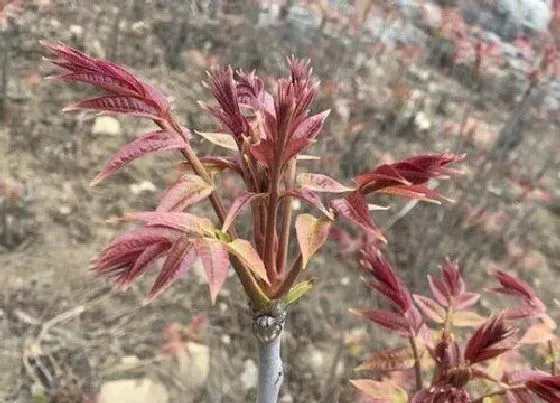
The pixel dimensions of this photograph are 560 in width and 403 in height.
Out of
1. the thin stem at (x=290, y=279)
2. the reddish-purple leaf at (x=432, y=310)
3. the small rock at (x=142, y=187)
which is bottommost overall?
the small rock at (x=142, y=187)

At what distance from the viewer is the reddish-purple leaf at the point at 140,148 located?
0.81 meters

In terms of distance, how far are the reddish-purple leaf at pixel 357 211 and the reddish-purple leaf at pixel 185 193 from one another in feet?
0.51

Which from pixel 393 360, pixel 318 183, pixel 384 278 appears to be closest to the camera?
pixel 318 183

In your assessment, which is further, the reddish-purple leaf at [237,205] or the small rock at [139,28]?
the small rock at [139,28]

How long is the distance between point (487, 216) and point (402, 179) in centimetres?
206

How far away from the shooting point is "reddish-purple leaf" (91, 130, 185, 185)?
2.66ft

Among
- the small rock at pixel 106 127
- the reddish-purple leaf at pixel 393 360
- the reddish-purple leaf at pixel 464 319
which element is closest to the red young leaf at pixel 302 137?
the reddish-purple leaf at pixel 393 360

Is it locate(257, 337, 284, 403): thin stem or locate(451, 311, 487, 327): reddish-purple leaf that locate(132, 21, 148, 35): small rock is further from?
locate(257, 337, 284, 403): thin stem

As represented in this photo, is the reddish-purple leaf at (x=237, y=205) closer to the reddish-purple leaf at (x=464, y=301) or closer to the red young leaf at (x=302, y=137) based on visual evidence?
the red young leaf at (x=302, y=137)

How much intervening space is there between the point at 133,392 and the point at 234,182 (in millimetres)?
857

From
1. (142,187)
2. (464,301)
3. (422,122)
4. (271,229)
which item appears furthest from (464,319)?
(422,122)

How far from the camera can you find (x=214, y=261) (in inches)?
30.3

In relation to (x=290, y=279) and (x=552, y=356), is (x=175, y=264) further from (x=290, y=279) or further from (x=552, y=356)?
(x=552, y=356)

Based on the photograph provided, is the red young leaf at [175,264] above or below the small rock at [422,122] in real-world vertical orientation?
above
